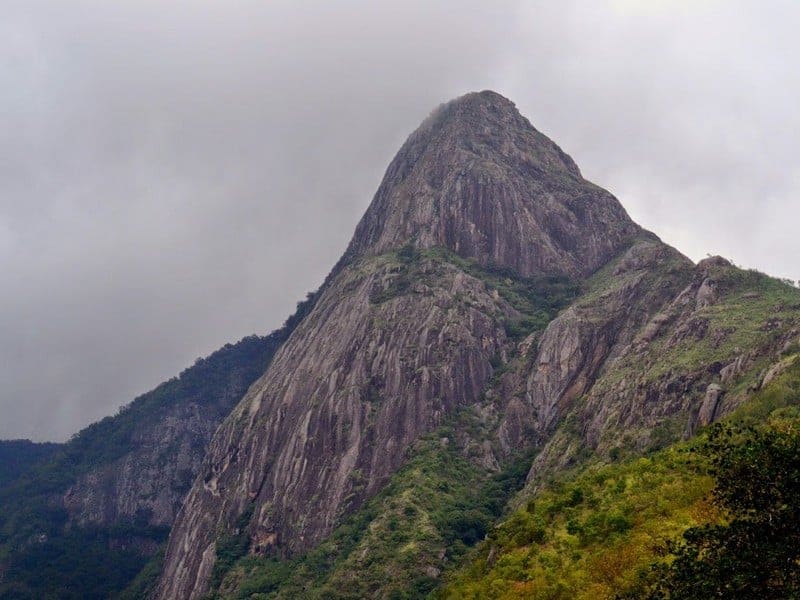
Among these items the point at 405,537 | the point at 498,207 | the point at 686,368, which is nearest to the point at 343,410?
the point at 405,537

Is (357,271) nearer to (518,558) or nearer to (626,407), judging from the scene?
(626,407)

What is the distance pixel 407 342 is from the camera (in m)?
130

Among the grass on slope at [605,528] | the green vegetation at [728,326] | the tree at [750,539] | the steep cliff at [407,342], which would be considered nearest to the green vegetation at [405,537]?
the steep cliff at [407,342]

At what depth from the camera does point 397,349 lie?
130m

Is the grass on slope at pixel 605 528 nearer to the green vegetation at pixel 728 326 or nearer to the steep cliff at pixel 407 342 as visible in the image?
the green vegetation at pixel 728 326

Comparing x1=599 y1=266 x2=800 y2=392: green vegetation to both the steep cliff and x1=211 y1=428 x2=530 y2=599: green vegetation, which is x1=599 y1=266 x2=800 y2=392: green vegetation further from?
x1=211 y1=428 x2=530 y2=599: green vegetation

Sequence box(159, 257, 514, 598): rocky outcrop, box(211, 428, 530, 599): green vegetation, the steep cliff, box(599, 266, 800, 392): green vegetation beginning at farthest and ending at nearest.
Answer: the steep cliff, box(159, 257, 514, 598): rocky outcrop, box(211, 428, 530, 599): green vegetation, box(599, 266, 800, 392): green vegetation

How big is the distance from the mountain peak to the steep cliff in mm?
397

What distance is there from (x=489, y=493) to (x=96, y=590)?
12409 centimetres

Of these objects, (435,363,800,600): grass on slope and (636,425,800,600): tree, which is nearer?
(636,425,800,600): tree

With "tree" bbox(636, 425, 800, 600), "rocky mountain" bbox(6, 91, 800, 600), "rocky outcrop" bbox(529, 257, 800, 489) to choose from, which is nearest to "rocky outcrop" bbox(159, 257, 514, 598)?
"rocky mountain" bbox(6, 91, 800, 600)

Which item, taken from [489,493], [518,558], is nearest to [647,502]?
[518,558]

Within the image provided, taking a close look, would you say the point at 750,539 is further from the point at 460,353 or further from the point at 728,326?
the point at 460,353

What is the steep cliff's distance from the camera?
115812mm
